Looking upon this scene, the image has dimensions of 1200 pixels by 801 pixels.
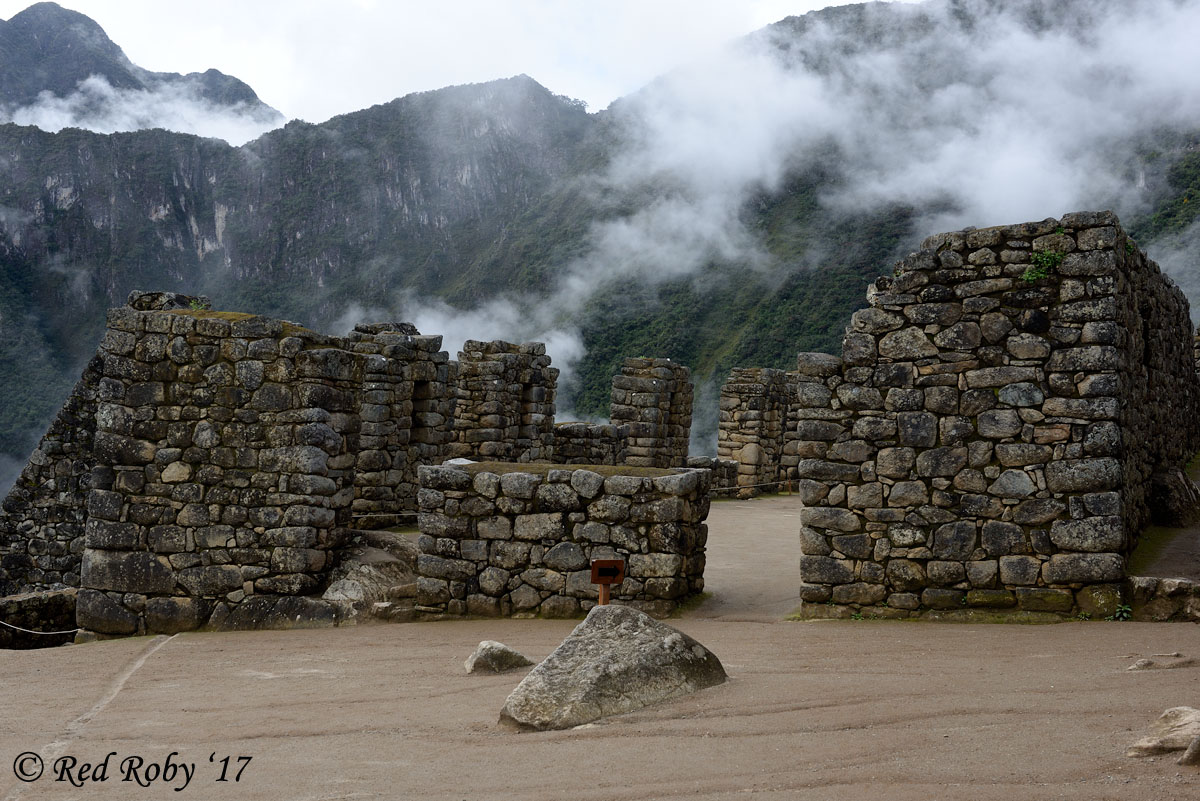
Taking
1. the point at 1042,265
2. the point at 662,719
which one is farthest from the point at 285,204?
the point at 662,719

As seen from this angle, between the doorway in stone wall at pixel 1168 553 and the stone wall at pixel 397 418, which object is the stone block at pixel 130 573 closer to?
the stone wall at pixel 397 418

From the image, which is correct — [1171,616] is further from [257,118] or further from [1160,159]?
[257,118]

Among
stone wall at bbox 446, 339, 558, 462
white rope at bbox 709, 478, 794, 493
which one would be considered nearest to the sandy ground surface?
stone wall at bbox 446, 339, 558, 462

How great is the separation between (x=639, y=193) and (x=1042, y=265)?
214 feet

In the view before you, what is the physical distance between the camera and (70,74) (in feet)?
333

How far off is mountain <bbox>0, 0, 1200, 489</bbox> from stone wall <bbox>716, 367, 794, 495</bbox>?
2094 centimetres

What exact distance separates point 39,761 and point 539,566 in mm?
4564

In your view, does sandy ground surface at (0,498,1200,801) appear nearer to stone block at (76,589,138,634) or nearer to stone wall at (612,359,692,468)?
stone block at (76,589,138,634)

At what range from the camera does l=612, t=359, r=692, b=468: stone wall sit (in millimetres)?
21562

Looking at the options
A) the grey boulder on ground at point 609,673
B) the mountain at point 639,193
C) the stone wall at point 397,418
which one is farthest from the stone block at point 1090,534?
the mountain at point 639,193

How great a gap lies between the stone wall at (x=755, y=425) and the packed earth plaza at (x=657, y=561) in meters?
12.6

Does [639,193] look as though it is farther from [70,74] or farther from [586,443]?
[70,74]

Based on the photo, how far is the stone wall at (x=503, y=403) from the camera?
18.0 metres

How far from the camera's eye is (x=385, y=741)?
519cm
